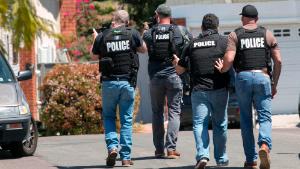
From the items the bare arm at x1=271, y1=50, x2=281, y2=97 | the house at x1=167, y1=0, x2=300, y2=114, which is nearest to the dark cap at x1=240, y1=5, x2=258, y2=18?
the bare arm at x1=271, y1=50, x2=281, y2=97

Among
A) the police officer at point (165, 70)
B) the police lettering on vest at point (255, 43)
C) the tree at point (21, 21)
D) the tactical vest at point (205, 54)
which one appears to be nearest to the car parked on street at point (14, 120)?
the police officer at point (165, 70)

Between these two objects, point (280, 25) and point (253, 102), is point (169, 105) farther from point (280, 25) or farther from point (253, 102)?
point (280, 25)

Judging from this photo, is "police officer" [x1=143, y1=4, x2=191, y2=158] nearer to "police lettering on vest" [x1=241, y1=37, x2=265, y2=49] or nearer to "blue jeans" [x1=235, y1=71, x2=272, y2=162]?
"blue jeans" [x1=235, y1=71, x2=272, y2=162]

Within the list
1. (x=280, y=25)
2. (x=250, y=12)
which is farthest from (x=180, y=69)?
(x=280, y=25)

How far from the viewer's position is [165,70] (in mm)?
10734

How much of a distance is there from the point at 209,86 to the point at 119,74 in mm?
1183

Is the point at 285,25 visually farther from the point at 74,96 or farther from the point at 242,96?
the point at 242,96

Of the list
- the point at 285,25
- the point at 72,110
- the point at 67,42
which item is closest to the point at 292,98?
the point at 285,25

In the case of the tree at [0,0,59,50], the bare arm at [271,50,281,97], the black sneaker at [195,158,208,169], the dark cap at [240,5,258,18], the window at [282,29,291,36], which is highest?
the tree at [0,0,59,50]

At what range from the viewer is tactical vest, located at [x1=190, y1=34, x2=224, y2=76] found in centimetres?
956

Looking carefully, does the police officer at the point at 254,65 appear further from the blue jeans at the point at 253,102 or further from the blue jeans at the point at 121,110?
the blue jeans at the point at 121,110

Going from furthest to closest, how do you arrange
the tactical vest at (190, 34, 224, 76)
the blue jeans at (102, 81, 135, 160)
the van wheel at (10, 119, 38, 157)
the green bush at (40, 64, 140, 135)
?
the green bush at (40, 64, 140, 135) → the van wheel at (10, 119, 38, 157) → the blue jeans at (102, 81, 135, 160) → the tactical vest at (190, 34, 224, 76)

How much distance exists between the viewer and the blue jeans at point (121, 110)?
9961mm

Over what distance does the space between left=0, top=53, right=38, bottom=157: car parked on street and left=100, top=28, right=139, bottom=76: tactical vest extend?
6.23ft
